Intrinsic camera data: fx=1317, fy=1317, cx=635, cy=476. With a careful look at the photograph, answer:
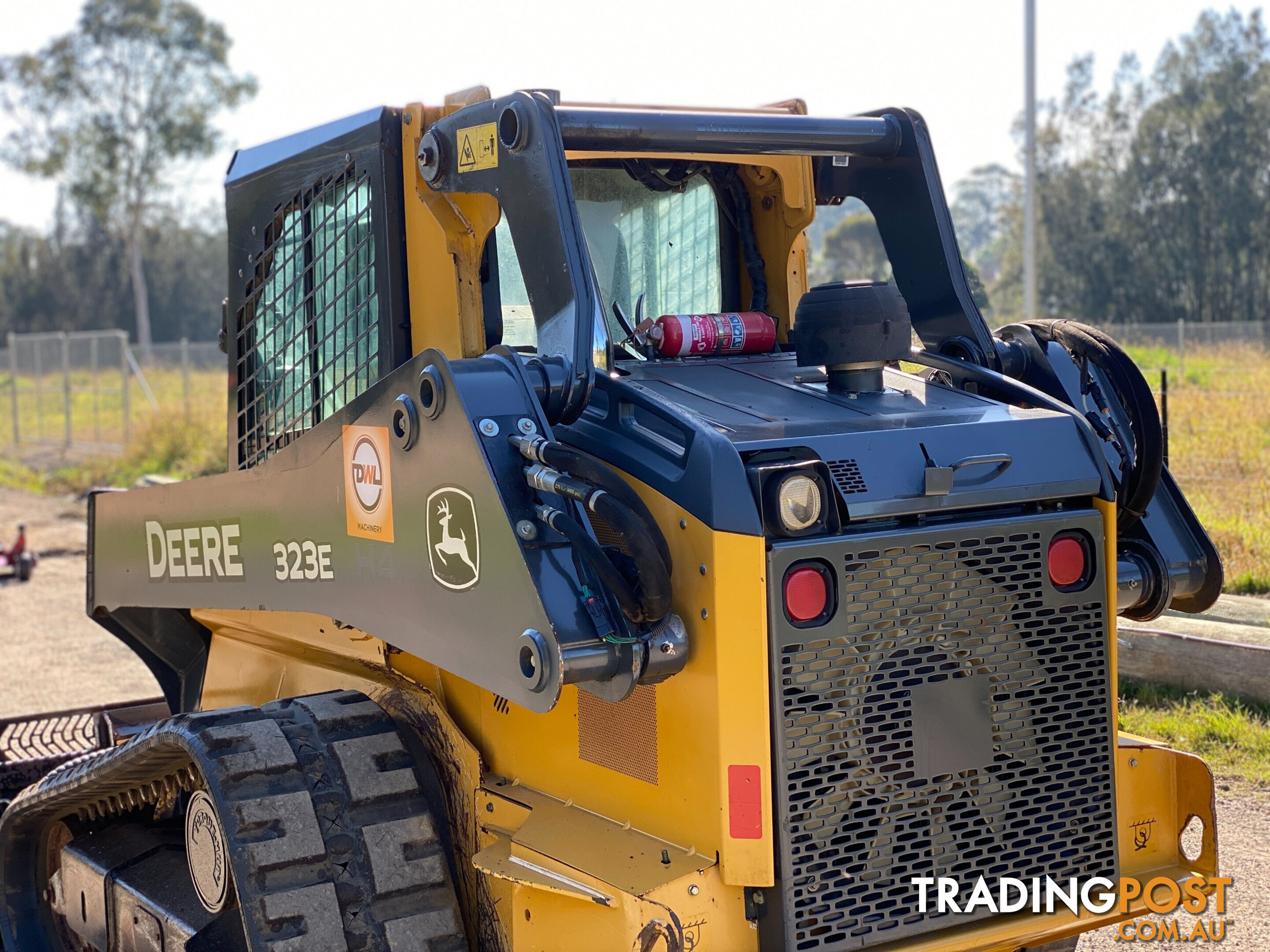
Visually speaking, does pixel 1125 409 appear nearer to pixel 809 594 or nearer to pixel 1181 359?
pixel 809 594

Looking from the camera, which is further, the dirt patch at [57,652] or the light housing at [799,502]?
the dirt patch at [57,652]

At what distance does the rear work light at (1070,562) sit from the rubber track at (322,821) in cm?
162

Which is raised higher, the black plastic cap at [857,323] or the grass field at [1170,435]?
the black plastic cap at [857,323]

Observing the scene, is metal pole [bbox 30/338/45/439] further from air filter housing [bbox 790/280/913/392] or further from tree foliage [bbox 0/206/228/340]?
tree foliage [bbox 0/206/228/340]

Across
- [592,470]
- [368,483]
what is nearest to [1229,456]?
[368,483]

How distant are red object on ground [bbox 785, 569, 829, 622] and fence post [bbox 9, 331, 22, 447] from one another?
24479 mm

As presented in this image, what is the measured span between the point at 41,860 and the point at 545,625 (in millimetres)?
2703

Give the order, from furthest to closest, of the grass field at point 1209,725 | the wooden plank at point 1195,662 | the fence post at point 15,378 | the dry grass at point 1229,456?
the fence post at point 15,378, the dry grass at point 1229,456, the wooden plank at point 1195,662, the grass field at point 1209,725

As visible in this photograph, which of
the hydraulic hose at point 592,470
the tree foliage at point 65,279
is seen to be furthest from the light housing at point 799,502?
the tree foliage at point 65,279

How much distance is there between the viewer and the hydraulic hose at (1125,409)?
351 cm

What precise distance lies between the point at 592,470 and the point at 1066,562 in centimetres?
113

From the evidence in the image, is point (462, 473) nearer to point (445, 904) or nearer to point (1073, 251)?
point (445, 904)

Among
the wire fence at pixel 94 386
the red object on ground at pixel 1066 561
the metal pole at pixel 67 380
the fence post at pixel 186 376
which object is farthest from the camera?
the metal pole at pixel 67 380

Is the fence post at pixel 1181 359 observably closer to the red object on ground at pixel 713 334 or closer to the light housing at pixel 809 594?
the red object on ground at pixel 713 334
